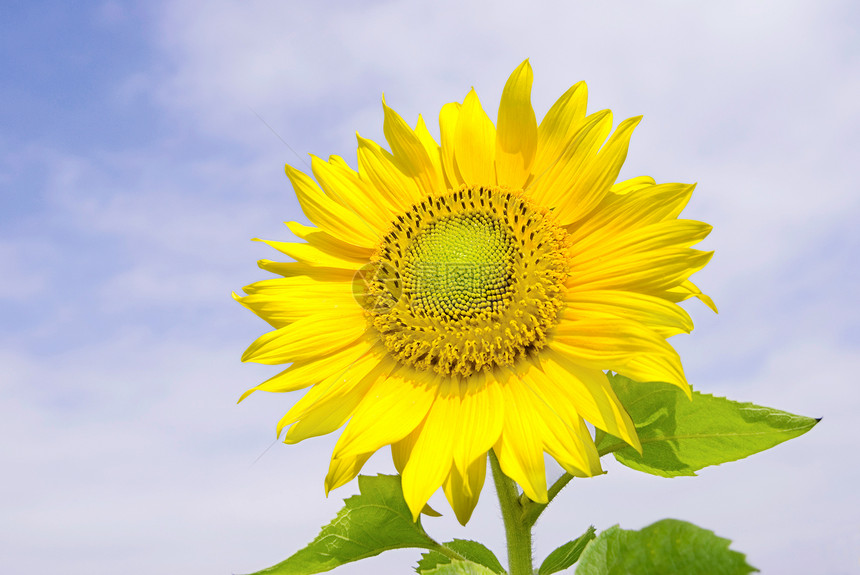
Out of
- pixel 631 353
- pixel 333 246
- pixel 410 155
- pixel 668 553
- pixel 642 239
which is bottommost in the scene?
pixel 668 553

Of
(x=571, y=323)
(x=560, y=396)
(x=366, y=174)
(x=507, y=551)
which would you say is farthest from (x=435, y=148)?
(x=507, y=551)

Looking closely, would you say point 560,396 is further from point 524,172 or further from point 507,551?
point 524,172

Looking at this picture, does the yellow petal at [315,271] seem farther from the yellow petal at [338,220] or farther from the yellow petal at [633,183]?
the yellow petal at [633,183]

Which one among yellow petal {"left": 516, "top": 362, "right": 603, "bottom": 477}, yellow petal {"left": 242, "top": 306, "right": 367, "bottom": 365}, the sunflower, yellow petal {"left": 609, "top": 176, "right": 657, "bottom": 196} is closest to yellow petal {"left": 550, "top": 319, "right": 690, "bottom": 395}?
the sunflower

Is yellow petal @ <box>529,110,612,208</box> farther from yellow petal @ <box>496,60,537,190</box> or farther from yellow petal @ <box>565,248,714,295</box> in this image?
yellow petal @ <box>565,248,714,295</box>

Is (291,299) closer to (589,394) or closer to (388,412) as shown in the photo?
(388,412)

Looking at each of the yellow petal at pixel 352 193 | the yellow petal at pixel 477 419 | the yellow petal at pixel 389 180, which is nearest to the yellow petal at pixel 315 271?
the yellow petal at pixel 352 193

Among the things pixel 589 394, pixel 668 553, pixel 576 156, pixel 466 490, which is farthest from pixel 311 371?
pixel 668 553
